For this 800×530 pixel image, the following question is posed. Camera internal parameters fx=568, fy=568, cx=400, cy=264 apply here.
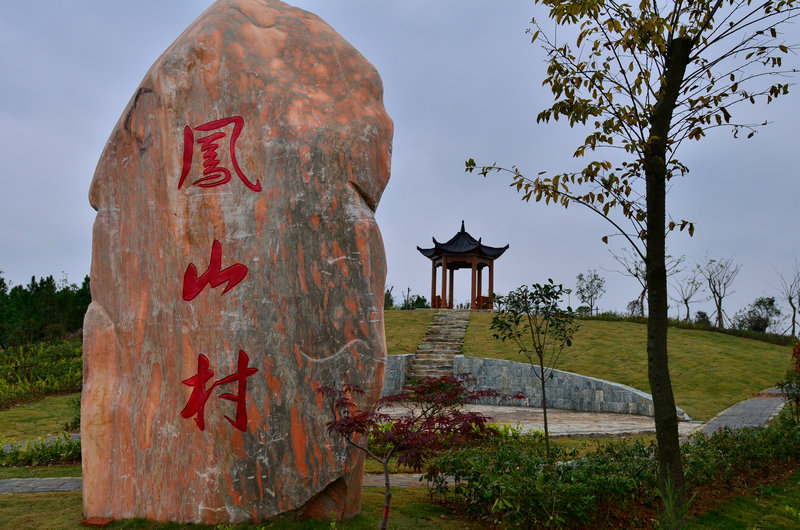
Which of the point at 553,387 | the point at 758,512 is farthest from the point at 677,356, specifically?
the point at 758,512

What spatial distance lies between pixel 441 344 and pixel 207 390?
12879mm

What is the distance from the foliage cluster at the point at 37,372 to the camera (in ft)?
41.7

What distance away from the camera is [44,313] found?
19.7m

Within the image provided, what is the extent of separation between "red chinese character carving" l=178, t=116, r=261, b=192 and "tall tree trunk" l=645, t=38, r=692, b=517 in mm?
2909

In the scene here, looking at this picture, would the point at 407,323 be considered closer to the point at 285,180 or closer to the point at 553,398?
the point at 553,398

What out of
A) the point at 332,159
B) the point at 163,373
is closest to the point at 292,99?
the point at 332,159

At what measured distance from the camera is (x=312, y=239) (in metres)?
4.00

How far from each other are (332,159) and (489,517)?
2855mm

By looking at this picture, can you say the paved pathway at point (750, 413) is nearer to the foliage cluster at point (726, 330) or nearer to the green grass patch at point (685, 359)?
the green grass patch at point (685, 359)

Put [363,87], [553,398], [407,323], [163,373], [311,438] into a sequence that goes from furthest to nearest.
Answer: [407,323], [553,398], [363,87], [163,373], [311,438]

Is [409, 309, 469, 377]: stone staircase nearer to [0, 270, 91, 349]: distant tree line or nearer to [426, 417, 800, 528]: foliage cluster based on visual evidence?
[426, 417, 800, 528]: foliage cluster

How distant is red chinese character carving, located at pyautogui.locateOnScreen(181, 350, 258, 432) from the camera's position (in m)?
3.80

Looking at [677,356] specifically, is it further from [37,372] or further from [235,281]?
[37,372]

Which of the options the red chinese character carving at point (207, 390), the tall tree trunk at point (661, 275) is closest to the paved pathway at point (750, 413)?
the tall tree trunk at point (661, 275)
